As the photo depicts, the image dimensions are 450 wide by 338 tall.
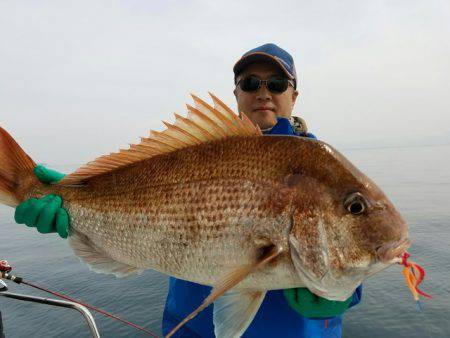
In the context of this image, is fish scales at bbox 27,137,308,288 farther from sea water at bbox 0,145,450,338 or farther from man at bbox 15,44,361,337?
sea water at bbox 0,145,450,338

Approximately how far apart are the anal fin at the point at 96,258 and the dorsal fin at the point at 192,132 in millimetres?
610

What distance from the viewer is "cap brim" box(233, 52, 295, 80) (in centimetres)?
386

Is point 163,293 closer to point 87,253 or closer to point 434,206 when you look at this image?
point 87,253

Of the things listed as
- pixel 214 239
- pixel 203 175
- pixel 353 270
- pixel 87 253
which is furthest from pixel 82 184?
pixel 353 270

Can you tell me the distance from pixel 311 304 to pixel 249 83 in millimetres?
2573

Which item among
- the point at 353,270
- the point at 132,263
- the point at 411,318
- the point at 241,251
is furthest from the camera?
the point at 411,318

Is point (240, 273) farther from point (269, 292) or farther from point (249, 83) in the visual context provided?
point (249, 83)

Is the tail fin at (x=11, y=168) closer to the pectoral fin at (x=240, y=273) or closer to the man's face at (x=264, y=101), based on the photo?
the pectoral fin at (x=240, y=273)

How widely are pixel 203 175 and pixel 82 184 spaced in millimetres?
1069

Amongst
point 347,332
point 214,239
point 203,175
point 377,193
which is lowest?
point 347,332

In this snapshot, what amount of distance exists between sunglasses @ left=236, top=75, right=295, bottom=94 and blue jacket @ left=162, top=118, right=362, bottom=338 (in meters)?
0.79

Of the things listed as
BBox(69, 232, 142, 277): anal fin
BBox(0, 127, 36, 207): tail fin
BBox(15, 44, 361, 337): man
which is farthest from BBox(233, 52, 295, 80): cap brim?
BBox(69, 232, 142, 277): anal fin

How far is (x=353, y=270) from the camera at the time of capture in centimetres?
188

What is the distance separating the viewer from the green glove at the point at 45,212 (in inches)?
103
